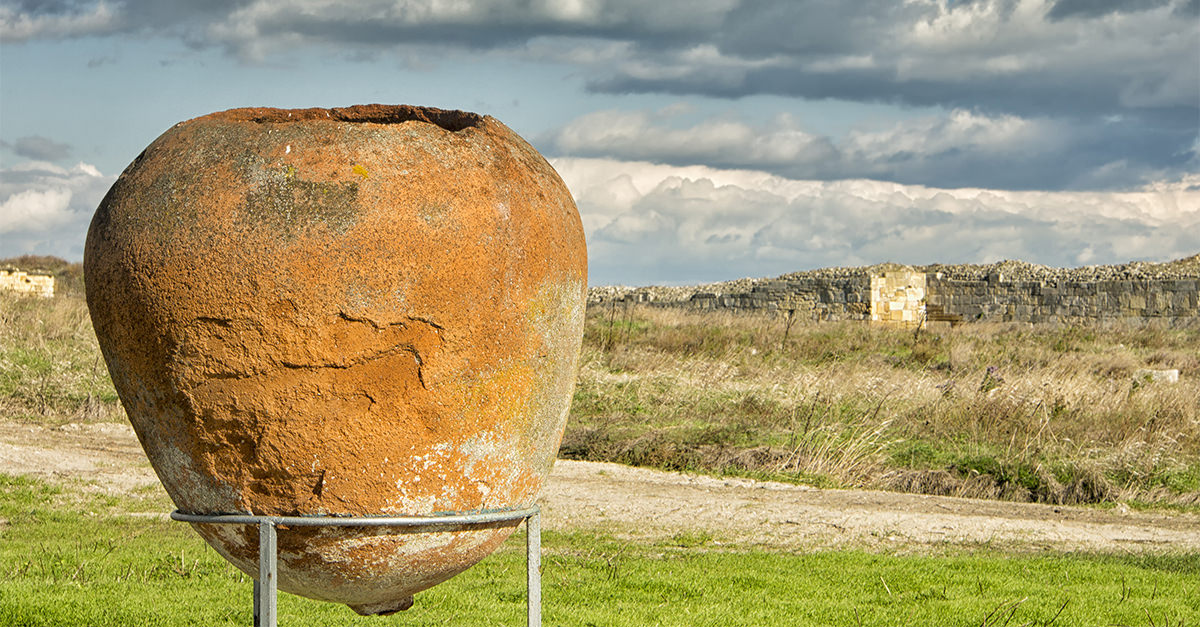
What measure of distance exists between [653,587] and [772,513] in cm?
284

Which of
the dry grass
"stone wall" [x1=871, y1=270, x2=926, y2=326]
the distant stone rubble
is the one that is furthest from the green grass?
the distant stone rubble

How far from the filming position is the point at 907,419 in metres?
12.4

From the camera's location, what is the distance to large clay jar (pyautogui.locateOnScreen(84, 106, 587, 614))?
328cm

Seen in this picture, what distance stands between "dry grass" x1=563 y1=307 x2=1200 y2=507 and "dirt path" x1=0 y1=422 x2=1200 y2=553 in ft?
1.98

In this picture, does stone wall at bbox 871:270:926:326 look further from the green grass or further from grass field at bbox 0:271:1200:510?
the green grass

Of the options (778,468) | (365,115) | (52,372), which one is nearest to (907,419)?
(778,468)

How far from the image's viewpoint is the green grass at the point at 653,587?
18.9 ft

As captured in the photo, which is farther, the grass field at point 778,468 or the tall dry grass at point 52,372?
the tall dry grass at point 52,372

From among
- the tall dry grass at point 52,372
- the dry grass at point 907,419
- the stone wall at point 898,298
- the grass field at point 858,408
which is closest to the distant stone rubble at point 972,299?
the stone wall at point 898,298

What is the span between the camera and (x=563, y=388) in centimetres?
380

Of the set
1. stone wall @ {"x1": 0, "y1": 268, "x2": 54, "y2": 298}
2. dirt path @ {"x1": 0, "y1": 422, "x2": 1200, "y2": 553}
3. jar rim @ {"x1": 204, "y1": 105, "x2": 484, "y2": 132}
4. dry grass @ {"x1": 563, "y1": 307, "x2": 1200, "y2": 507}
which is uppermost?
jar rim @ {"x1": 204, "y1": 105, "x2": 484, "y2": 132}

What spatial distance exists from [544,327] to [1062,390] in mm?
10310

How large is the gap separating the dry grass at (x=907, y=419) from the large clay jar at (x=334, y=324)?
7753mm

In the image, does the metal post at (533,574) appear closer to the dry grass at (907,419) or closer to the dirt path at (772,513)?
the dirt path at (772,513)
